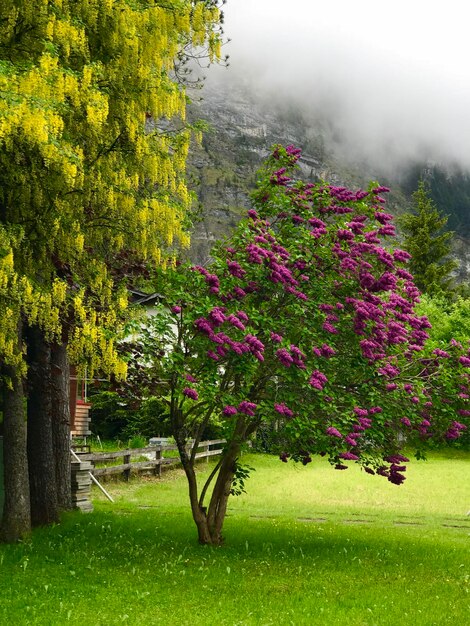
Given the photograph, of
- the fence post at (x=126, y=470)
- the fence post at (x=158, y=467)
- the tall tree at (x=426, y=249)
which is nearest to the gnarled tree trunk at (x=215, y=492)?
the fence post at (x=126, y=470)

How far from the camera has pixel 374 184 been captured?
1210cm

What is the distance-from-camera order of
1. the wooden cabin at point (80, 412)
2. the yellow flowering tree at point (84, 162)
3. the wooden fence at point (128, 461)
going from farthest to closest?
1. the wooden cabin at point (80, 412)
2. the wooden fence at point (128, 461)
3. the yellow flowering tree at point (84, 162)

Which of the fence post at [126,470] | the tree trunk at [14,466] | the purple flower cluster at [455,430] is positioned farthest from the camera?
the fence post at [126,470]

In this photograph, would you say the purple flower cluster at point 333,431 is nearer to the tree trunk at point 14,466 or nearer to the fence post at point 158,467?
the tree trunk at point 14,466

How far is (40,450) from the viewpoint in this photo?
12906 mm

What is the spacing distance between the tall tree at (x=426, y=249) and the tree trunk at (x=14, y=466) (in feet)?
150

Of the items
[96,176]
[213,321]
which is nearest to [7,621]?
[213,321]

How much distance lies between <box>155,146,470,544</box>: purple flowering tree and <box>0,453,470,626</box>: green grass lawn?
53.9 inches

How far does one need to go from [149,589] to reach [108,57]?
7073 millimetres

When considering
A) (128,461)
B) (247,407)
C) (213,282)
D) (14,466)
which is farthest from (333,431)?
(128,461)

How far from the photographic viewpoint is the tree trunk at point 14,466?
11094 mm

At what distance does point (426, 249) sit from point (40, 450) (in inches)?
1898

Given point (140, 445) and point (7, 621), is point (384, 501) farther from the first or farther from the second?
point (7, 621)

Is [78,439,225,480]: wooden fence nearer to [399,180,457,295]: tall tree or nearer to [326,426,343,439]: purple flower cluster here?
[326,426,343,439]: purple flower cluster
